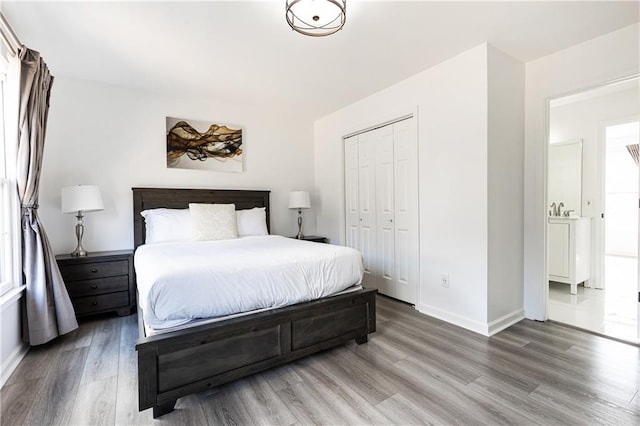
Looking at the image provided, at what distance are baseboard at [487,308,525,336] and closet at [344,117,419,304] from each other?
2.69 ft

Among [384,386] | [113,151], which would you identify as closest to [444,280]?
[384,386]

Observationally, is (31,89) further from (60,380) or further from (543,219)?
(543,219)

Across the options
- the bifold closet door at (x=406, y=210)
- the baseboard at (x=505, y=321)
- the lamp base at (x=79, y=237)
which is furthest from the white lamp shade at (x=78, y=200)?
the baseboard at (x=505, y=321)

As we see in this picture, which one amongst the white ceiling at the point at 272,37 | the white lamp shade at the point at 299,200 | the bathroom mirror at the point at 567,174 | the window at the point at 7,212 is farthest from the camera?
the white lamp shade at the point at 299,200

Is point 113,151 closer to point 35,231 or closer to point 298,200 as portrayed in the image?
point 35,231

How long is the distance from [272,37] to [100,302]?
2958 mm

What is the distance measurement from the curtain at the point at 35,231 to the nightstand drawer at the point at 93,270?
1.31 feet

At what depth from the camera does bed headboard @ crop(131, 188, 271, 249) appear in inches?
135

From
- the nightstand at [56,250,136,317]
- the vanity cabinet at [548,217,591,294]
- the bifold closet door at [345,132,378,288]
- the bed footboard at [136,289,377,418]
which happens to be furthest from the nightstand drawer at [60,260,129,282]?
the vanity cabinet at [548,217,591,294]

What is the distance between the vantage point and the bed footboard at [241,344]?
158 cm

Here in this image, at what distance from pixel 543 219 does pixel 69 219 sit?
15.7ft

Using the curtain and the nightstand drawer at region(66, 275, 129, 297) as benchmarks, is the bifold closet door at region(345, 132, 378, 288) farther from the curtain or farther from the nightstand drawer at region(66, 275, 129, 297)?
the curtain

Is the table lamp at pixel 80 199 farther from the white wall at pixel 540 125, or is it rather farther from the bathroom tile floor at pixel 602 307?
the bathroom tile floor at pixel 602 307

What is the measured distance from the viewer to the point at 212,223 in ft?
10.7
